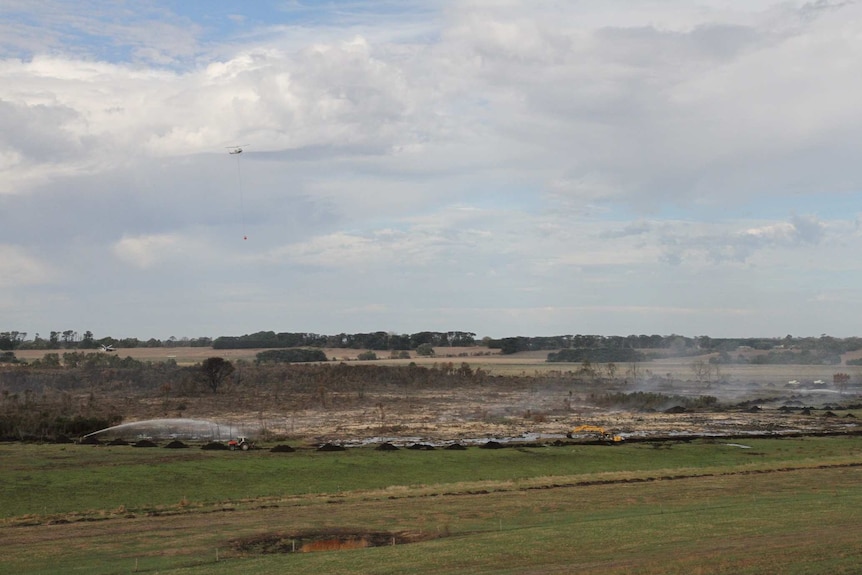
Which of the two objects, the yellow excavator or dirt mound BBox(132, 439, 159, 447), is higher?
dirt mound BBox(132, 439, 159, 447)

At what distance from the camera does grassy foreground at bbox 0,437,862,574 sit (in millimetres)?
28062

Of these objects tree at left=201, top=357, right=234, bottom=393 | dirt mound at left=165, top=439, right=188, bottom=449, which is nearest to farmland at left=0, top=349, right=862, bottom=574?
dirt mound at left=165, top=439, right=188, bottom=449

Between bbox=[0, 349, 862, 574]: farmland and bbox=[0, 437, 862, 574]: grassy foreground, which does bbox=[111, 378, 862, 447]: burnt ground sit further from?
bbox=[0, 437, 862, 574]: grassy foreground

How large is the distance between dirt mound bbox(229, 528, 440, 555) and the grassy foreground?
1.09 feet

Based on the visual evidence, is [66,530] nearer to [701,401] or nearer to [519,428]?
[519,428]

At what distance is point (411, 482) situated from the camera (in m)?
53.9

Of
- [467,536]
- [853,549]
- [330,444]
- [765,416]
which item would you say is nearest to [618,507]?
[467,536]

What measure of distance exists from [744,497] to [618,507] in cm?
691

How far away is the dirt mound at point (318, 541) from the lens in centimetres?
3272

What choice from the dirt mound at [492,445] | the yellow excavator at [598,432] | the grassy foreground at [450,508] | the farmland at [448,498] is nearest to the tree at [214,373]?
the farmland at [448,498]

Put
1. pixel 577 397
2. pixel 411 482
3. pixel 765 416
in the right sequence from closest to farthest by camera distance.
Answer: pixel 411 482 < pixel 765 416 < pixel 577 397

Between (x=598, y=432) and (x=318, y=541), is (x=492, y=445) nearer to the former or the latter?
(x=598, y=432)

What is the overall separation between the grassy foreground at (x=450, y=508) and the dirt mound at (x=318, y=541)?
13.1 inches

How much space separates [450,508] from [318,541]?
9.26 m
